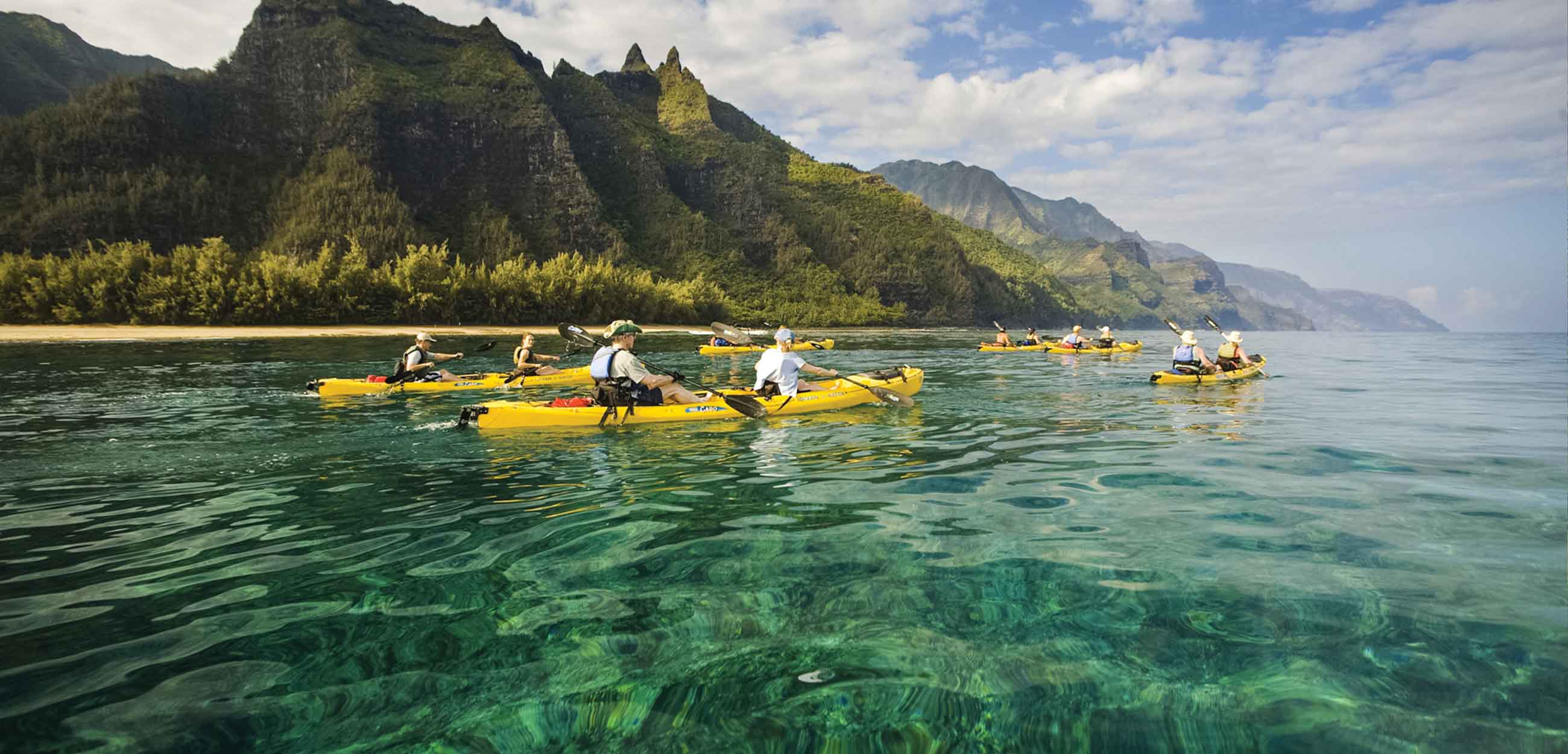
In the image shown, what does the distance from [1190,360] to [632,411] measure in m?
17.6

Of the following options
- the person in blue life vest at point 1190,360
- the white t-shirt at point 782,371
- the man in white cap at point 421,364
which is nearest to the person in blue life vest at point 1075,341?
the person in blue life vest at point 1190,360

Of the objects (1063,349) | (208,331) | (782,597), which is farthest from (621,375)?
(208,331)

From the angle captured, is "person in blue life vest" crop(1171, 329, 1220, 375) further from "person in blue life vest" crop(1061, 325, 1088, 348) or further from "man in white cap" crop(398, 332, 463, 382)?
"man in white cap" crop(398, 332, 463, 382)

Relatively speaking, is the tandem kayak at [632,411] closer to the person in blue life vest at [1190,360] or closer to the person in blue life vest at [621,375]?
the person in blue life vest at [621,375]

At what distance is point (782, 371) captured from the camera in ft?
48.5

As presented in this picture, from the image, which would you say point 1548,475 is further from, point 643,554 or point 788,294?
point 788,294

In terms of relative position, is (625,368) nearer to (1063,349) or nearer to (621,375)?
(621,375)

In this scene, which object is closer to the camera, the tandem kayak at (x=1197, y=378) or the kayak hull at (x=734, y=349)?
the tandem kayak at (x=1197, y=378)

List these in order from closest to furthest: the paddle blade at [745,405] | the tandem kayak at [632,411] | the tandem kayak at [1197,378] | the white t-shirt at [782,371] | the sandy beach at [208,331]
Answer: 1. the tandem kayak at [632,411]
2. the paddle blade at [745,405]
3. the white t-shirt at [782,371]
4. the tandem kayak at [1197,378]
5. the sandy beach at [208,331]

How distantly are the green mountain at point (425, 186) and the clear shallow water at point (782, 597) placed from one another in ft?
181

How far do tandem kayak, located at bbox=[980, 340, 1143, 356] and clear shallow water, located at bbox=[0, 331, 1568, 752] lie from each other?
89.3 ft

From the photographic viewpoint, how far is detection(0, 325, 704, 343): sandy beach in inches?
1511

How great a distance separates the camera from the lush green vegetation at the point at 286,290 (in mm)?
44594

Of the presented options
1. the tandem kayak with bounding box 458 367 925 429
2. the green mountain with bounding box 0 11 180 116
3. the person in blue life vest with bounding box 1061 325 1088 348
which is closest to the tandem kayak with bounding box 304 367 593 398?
the tandem kayak with bounding box 458 367 925 429
